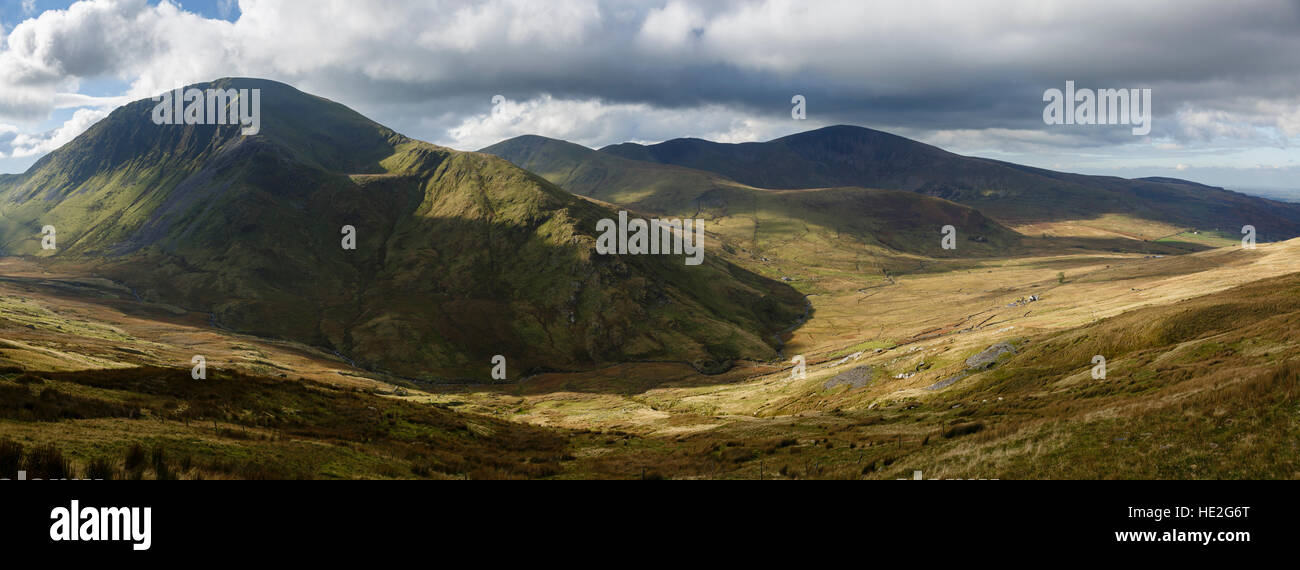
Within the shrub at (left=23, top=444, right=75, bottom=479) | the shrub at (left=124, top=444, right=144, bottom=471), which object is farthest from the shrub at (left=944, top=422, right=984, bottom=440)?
the shrub at (left=23, top=444, right=75, bottom=479)

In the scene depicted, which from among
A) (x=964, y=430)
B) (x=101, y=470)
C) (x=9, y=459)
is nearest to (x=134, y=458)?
(x=101, y=470)

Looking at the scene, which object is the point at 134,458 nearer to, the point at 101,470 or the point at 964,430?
the point at 101,470

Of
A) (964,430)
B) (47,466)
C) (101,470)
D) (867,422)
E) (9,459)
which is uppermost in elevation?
(9,459)

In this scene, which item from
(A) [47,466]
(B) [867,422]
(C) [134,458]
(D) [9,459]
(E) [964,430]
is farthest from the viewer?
(B) [867,422]

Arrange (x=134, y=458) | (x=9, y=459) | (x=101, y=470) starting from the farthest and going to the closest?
(x=134, y=458), (x=101, y=470), (x=9, y=459)

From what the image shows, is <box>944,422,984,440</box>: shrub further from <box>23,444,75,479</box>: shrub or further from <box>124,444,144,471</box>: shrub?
<box>23,444,75,479</box>: shrub

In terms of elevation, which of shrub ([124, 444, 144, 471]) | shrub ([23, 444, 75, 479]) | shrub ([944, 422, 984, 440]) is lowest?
shrub ([944, 422, 984, 440])

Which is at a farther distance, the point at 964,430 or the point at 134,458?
the point at 964,430

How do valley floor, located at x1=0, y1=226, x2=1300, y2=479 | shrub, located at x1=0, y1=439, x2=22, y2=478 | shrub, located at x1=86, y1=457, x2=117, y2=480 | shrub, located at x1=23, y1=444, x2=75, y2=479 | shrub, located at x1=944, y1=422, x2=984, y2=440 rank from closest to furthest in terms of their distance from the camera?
shrub, located at x1=0, y1=439, x2=22, y2=478
shrub, located at x1=23, y1=444, x2=75, y2=479
shrub, located at x1=86, y1=457, x2=117, y2=480
valley floor, located at x1=0, y1=226, x2=1300, y2=479
shrub, located at x1=944, y1=422, x2=984, y2=440

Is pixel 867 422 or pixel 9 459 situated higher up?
pixel 9 459

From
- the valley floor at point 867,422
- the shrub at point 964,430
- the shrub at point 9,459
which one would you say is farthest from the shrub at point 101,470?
the shrub at point 964,430
